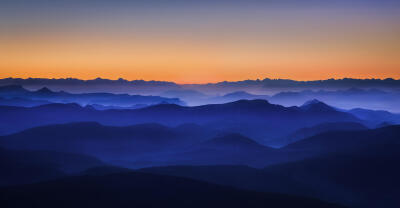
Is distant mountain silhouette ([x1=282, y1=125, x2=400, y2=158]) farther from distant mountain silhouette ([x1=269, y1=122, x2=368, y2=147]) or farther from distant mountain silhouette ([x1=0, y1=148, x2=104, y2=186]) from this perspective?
distant mountain silhouette ([x1=0, y1=148, x2=104, y2=186])

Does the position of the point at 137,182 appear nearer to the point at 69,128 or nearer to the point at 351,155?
the point at 351,155

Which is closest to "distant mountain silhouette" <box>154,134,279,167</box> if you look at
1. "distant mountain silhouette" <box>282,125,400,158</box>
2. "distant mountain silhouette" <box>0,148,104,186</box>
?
"distant mountain silhouette" <box>282,125,400,158</box>

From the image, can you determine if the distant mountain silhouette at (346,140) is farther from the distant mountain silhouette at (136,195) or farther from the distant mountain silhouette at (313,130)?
the distant mountain silhouette at (136,195)

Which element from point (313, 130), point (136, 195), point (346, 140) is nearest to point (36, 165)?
point (136, 195)

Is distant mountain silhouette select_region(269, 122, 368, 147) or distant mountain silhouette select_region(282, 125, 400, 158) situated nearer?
distant mountain silhouette select_region(282, 125, 400, 158)

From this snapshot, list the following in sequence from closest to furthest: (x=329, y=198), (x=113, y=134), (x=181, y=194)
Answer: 1. (x=181, y=194)
2. (x=329, y=198)
3. (x=113, y=134)

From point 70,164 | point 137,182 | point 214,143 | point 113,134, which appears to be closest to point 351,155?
point 214,143
